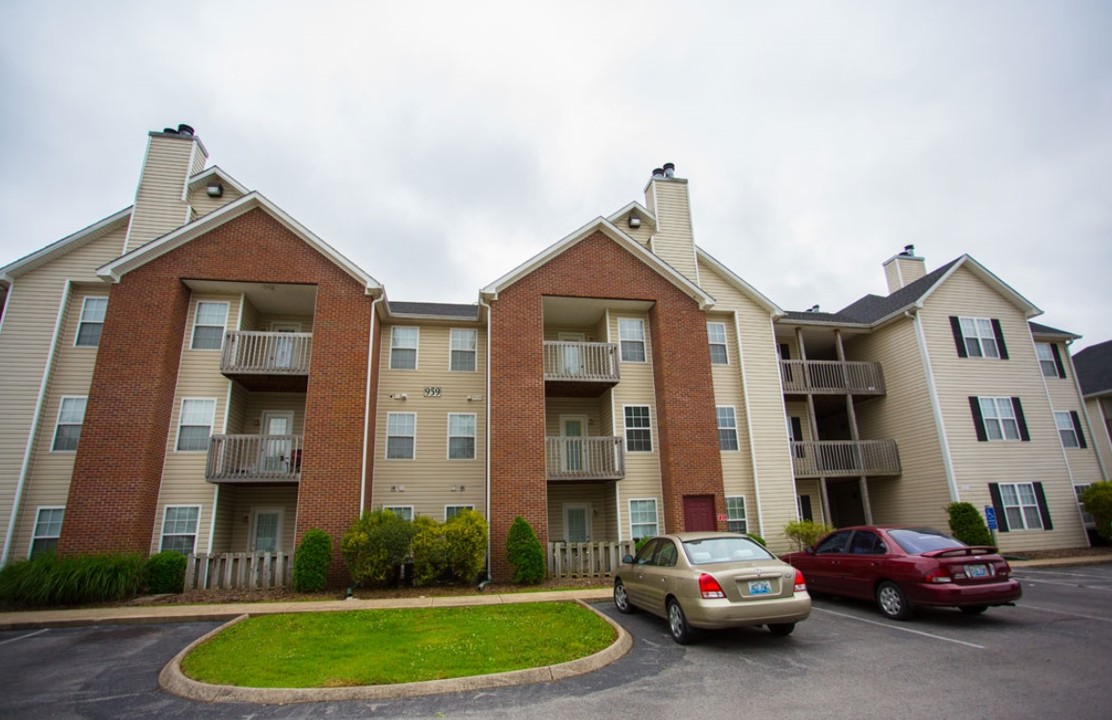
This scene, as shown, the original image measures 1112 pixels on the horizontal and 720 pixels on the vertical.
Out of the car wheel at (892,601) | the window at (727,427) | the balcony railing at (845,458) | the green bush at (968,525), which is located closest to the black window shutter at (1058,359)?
the balcony railing at (845,458)

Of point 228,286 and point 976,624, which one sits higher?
point 228,286

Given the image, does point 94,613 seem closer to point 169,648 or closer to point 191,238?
point 169,648

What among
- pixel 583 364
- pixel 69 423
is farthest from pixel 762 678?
pixel 69 423

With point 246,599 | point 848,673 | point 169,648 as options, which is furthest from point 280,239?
→ point 848,673

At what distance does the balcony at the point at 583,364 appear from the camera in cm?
1783

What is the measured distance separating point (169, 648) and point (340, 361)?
879cm

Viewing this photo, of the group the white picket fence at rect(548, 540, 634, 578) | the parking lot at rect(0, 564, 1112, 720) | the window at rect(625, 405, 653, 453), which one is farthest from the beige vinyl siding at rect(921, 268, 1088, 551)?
the white picket fence at rect(548, 540, 634, 578)

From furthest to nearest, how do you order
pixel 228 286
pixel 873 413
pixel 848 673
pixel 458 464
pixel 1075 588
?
pixel 873 413 → pixel 458 464 → pixel 228 286 → pixel 1075 588 → pixel 848 673

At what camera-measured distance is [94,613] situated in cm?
1115

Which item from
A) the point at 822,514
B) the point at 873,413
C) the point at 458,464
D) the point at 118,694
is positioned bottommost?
the point at 118,694

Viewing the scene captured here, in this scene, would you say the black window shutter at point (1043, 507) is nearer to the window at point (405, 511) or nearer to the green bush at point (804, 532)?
the green bush at point (804, 532)

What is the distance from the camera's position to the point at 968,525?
1734cm

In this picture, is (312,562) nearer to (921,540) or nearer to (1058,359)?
(921,540)

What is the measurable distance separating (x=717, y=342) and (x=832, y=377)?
208 inches
